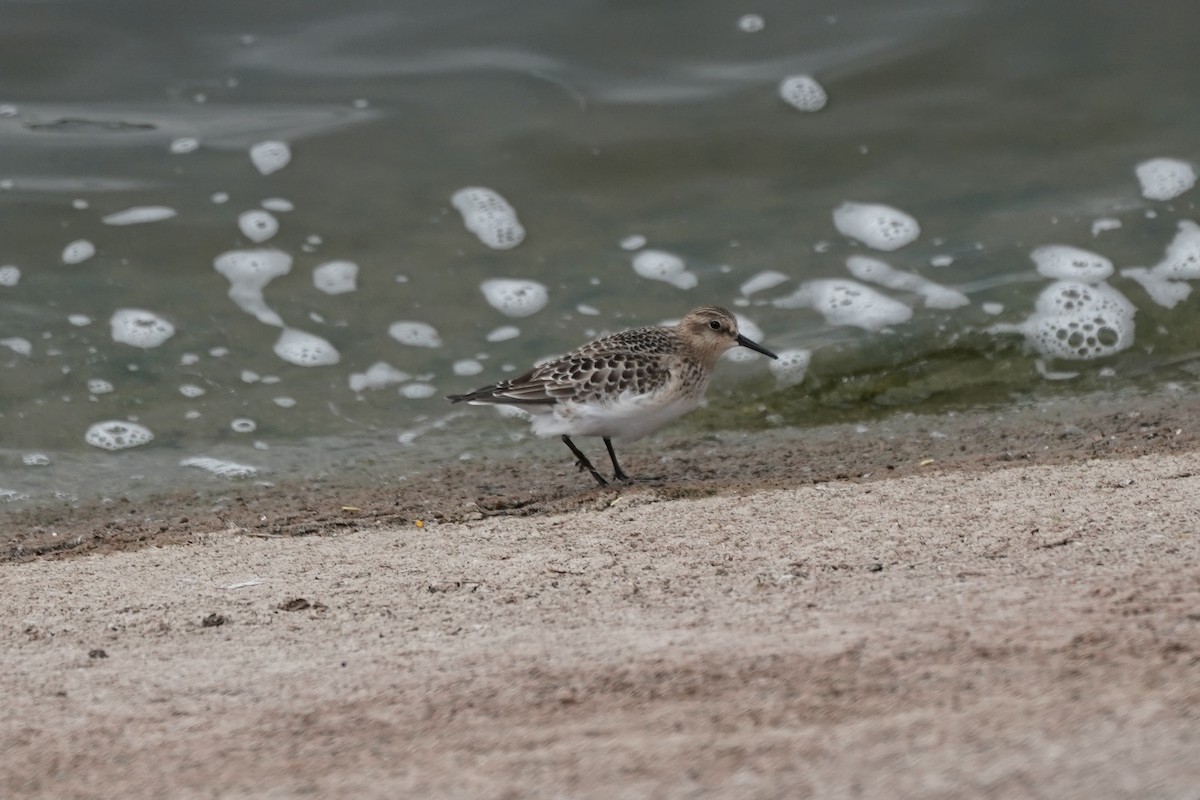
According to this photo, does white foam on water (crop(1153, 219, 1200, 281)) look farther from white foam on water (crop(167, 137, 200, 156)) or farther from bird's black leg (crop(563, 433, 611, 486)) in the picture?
white foam on water (crop(167, 137, 200, 156))

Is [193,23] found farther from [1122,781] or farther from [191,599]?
[1122,781]

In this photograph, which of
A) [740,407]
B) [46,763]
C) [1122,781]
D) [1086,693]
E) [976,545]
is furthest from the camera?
[740,407]

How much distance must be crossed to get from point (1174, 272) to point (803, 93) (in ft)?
9.76

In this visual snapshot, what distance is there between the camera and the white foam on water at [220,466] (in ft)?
21.8

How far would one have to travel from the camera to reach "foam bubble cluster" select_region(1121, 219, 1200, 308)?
26.1 ft

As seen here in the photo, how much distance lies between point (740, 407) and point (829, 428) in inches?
21.7

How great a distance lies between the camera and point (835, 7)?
10664mm

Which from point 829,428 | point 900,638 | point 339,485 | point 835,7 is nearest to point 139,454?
point 339,485

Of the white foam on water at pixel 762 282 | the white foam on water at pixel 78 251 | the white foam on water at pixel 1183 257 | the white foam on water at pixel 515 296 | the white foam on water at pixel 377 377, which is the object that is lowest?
the white foam on water at pixel 78 251

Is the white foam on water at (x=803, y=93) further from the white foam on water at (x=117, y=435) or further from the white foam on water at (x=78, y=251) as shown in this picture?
the white foam on water at (x=117, y=435)

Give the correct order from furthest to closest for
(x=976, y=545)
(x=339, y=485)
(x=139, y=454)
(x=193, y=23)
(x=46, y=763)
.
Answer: (x=193, y=23), (x=139, y=454), (x=339, y=485), (x=976, y=545), (x=46, y=763)

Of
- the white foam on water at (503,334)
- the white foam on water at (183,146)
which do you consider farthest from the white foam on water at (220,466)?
the white foam on water at (183,146)

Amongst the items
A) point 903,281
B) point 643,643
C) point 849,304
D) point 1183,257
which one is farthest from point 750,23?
point 643,643

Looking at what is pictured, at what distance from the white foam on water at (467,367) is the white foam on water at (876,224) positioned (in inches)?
99.4
